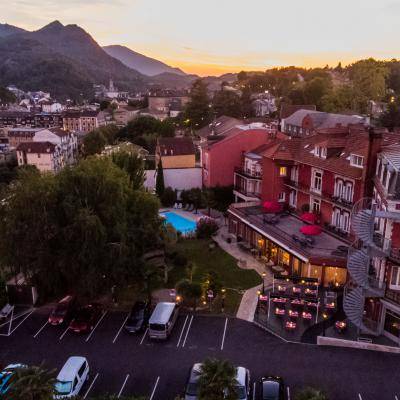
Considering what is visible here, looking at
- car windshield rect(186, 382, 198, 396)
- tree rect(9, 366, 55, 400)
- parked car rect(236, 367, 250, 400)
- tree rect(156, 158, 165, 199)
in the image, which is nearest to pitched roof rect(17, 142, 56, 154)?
tree rect(156, 158, 165, 199)

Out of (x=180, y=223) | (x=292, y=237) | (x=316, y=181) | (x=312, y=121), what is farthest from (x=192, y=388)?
(x=312, y=121)

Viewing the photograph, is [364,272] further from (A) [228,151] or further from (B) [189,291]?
(A) [228,151]

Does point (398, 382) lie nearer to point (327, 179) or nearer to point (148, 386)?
point (148, 386)

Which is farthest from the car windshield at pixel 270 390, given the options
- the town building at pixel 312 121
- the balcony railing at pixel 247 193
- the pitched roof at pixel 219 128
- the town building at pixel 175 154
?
the pitched roof at pixel 219 128

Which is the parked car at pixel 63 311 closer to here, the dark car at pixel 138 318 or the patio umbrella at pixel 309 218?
the dark car at pixel 138 318

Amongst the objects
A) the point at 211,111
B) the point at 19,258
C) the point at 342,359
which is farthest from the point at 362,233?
the point at 211,111

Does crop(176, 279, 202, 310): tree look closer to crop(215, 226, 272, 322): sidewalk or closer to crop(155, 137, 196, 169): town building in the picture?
crop(215, 226, 272, 322): sidewalk

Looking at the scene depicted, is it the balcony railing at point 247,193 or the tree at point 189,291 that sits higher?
the balcony railing at point 247,193
